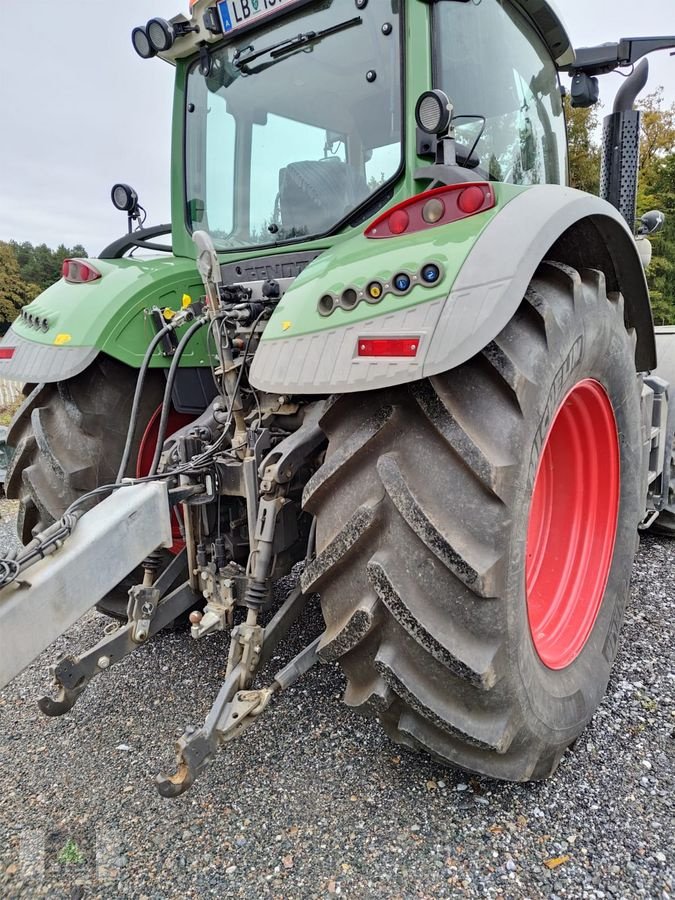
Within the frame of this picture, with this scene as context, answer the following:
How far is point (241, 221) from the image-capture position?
2373mm

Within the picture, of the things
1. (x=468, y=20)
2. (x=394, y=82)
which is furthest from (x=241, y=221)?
(x=468, y=20)

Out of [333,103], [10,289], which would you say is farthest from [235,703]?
[10,289]

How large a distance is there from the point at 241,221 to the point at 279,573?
1.36 meters

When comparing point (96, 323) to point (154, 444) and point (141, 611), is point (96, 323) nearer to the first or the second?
point (154, 444)

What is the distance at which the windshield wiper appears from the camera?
6.43 feet

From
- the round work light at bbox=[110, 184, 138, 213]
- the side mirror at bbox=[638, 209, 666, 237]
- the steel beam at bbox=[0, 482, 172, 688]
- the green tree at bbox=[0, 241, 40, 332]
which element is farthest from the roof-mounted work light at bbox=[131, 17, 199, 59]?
the green tree at bbox=[0, 241, 40, 332]

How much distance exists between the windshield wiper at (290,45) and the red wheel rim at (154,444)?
1316mm

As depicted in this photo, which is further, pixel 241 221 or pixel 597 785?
pixel 241 221

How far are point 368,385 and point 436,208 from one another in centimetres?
50

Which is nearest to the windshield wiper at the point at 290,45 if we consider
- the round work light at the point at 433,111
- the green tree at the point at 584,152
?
the round work light at the point at 433,111

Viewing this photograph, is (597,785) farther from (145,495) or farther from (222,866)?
(145,495)

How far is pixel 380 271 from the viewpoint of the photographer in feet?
4.55

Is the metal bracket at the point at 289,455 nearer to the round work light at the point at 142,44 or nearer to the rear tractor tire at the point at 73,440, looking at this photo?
the rear tractor tire at the point at 73,440

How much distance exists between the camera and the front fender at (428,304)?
4.12ft
